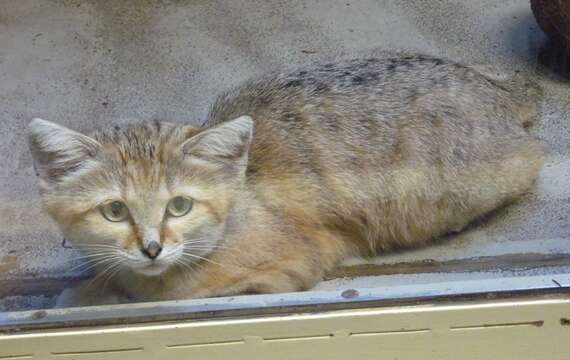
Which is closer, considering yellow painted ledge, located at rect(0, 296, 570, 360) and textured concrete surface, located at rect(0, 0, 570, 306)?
yellow painted ledge, located at rect(0, 296, 570, 360)

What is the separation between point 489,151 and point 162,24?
2.58 feet

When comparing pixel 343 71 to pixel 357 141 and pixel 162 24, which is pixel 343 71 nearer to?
pixel 357 141

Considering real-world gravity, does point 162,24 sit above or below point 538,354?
above

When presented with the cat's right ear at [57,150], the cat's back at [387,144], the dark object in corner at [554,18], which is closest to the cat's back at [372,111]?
the cat's back at [387,144]

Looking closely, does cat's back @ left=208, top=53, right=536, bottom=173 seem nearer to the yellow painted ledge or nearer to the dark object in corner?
the dark object in corner

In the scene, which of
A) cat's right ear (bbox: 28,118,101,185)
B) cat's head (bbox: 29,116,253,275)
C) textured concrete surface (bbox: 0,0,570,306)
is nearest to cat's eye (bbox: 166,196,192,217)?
cat's head (bbox: 29,116,253,275)

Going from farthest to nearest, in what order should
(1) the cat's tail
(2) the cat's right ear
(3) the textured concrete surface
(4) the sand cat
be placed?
(1) the cat's tail, (3) the textured concrete surface, (4) the sand cat, (2) the cat's right ear

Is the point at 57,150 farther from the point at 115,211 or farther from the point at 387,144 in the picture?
the point at 387,144

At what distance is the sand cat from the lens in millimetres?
1638

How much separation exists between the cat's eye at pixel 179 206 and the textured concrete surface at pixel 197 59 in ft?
1.01

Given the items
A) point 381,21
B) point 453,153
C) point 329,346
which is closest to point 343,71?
point 381,21

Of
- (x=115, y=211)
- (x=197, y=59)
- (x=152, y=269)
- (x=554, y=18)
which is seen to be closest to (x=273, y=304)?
(x=152, y=269)

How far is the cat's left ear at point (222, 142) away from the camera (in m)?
1.62

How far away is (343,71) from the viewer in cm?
196
